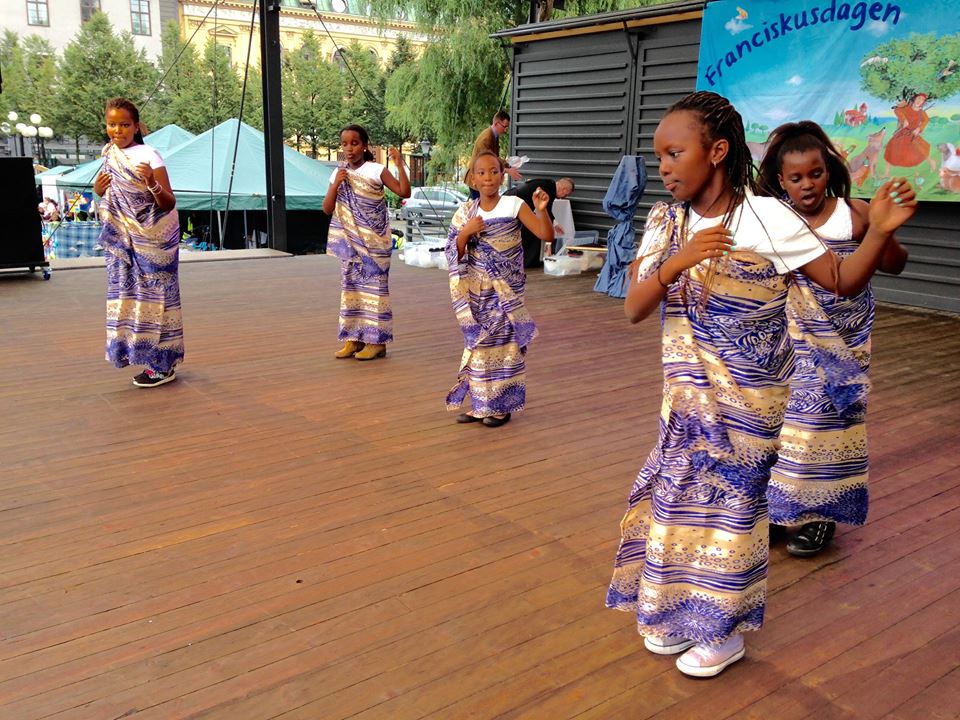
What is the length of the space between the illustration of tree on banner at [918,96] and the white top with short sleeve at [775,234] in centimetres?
603

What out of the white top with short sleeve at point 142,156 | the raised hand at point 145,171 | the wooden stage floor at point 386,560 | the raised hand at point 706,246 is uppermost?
the white top with short sleeve at point 142,156

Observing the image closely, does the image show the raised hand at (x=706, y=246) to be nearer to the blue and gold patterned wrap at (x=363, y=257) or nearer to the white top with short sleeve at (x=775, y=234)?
the white top with short sleeve at (x=775, y=234)

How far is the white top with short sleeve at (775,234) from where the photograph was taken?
1729 mm

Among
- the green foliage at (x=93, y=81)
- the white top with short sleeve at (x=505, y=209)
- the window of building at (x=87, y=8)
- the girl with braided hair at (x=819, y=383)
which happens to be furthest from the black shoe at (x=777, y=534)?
the window of building at (x=87, y=8)

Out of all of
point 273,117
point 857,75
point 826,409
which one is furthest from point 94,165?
point 826,409

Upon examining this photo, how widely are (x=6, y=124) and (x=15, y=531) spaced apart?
31.4m

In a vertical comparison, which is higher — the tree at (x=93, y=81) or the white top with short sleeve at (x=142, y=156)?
the tree at (x=93, y=81)

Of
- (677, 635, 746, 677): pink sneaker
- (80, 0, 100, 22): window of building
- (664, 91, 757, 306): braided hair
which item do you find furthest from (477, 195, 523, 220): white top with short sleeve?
(80, 0, 100, 22): window of building

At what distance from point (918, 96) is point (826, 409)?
552 centimetres

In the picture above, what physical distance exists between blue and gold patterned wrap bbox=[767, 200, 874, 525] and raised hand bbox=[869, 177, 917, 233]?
0.69m

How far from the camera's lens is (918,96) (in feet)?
22.4

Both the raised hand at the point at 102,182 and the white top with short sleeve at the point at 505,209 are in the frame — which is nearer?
the white top with short sleeve at the point at 505,209

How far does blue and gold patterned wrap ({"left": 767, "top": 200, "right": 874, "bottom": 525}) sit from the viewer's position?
2484 mm

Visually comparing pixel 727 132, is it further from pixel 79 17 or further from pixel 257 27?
pixel 79 17
